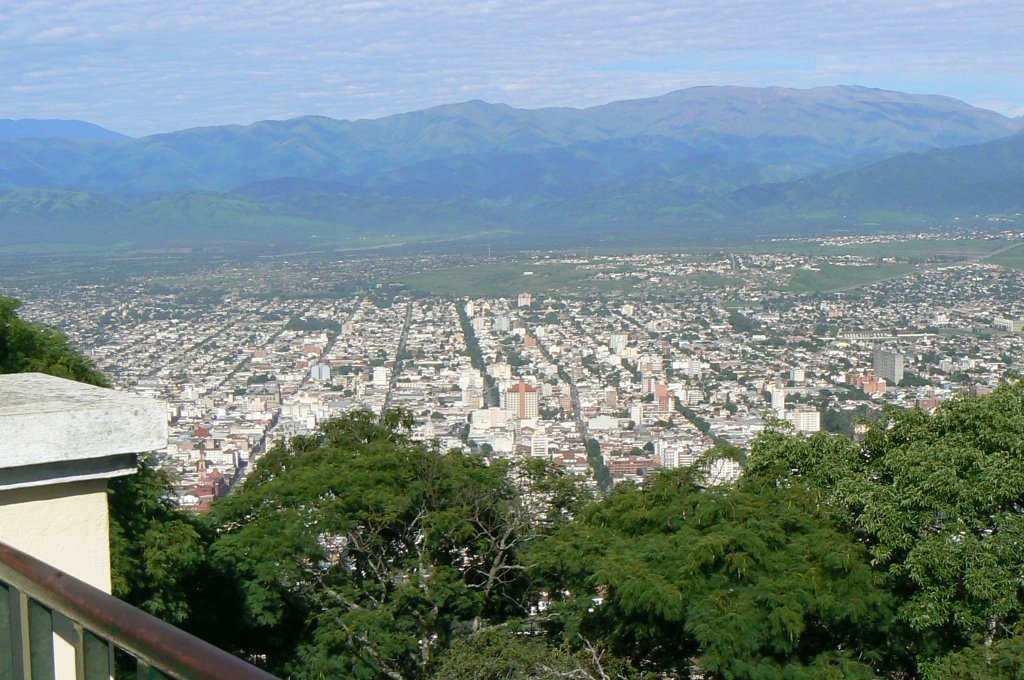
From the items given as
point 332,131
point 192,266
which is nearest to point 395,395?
point 192,266

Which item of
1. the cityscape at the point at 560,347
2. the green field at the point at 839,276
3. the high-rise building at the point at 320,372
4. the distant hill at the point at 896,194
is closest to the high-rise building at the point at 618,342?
the cityscape at the point at 560,347

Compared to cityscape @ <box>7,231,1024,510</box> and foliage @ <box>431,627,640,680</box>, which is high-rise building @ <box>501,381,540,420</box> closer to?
cityscape @ <box>7,231,1024,510</box>

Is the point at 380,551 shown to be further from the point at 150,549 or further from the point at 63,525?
the point at 63,525

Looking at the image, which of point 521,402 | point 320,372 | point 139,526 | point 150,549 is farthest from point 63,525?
point 320,372

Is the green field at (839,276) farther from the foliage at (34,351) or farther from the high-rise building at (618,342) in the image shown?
the foliage at (34,351)

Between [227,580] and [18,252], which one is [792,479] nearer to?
[227,580]

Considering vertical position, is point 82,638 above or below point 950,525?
above
